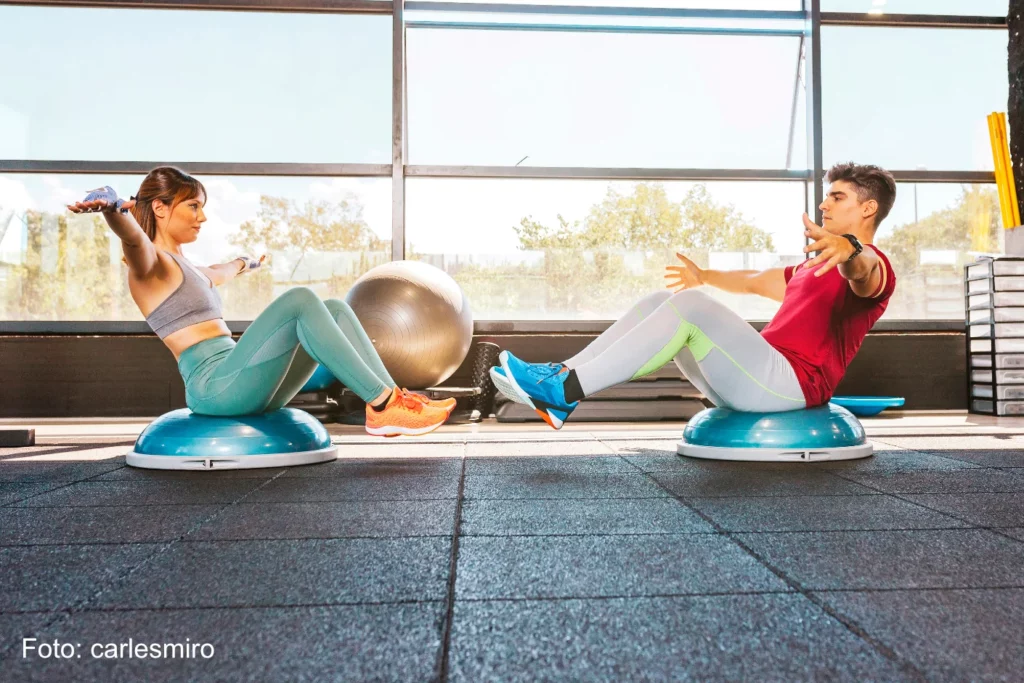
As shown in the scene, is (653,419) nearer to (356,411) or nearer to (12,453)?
(356,411)

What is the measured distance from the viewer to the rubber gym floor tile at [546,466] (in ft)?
8.46

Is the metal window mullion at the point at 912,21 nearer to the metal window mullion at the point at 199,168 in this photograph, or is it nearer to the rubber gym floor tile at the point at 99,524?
the metal window mullion at the point at 199,168

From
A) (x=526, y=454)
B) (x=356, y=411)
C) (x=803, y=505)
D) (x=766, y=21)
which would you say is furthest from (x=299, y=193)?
(x=803, y=505)

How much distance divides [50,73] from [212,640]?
6225 millimetres

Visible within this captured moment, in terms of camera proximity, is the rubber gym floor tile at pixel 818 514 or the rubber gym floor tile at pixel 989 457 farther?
the rubber gym floor tile at pixel 989 457

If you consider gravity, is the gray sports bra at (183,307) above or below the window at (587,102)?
below

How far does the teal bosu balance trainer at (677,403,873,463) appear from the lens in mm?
2719

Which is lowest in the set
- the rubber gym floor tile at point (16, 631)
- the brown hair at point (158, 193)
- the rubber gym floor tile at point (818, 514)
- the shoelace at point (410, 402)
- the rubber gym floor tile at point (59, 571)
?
the rubber gym floor tile at point (818, 514)

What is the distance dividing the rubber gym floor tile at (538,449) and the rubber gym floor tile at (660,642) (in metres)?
1.95

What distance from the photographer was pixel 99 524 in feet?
5.67

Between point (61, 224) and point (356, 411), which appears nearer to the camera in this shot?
point (356, 411)

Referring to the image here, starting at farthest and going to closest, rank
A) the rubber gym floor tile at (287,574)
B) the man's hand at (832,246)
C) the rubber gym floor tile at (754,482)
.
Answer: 1. the man's hand at (832,246)
2. the rubber gym floor tile at (754,482)
3. the rubber gym floor tile at (287,574)

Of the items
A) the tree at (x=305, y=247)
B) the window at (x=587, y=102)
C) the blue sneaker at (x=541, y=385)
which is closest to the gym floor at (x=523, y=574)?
the blue sneaker at (x=541, y=385)

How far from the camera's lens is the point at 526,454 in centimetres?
313
